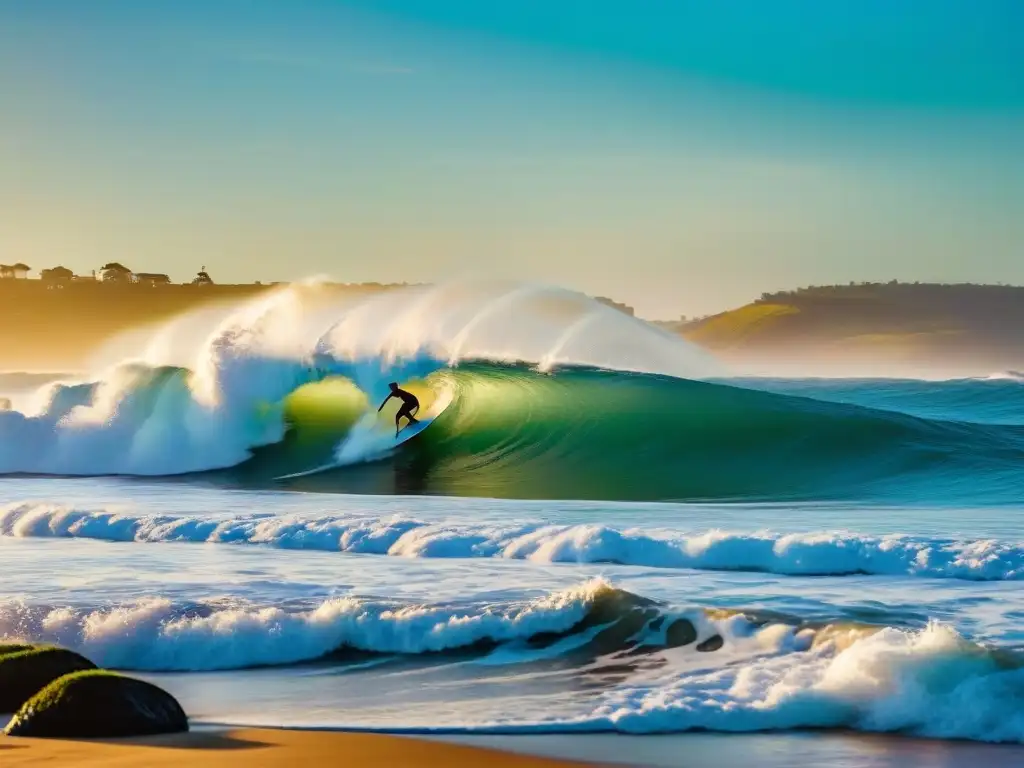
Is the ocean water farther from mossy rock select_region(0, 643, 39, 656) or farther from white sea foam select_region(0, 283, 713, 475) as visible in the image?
mossy rock select_region(0, 643, 39, 656)

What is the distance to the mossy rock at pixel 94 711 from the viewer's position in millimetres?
5801

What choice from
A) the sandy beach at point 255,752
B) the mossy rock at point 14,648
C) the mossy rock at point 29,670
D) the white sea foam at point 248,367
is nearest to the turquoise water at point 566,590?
the sandy beach at point 255,752

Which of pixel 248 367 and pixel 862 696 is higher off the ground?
pixel 248 367

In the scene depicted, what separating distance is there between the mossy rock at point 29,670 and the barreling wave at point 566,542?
4566mm

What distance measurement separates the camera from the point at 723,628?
7625 mm

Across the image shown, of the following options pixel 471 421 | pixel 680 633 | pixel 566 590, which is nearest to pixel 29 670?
pixel 566 590

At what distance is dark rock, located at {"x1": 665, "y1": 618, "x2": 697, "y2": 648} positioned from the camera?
7.57 meters

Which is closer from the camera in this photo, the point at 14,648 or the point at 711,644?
the point at 14,648

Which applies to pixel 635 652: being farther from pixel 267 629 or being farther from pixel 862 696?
pixel 267 629

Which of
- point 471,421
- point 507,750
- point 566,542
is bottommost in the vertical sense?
point 507,750

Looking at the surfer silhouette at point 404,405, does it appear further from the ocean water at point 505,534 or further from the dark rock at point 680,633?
the dark rock at point 680,633

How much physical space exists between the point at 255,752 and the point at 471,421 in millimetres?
14298

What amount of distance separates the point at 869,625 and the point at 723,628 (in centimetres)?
80

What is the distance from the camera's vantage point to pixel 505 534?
37.0 feet
